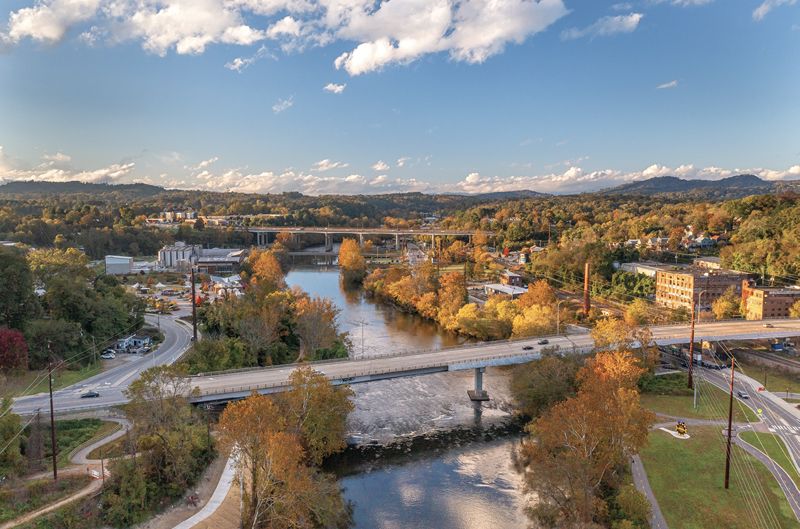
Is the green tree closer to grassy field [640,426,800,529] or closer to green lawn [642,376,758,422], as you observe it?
grassy field [640,426,800,529]

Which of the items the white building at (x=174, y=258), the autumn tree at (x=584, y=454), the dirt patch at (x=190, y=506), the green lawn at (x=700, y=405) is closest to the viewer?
the dirt patch at (x=190, y=506)

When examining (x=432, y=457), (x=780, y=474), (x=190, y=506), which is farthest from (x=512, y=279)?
(x=190, y=506)

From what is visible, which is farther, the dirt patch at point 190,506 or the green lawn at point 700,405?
the green lawn at point 700,405

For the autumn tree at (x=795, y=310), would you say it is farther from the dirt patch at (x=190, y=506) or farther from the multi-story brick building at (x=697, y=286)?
the dirt patch at (x=190, y=506)

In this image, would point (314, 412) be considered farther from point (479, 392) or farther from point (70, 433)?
point (479, 392)

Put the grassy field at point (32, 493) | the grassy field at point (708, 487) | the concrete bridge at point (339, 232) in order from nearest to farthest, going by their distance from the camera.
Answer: the grassy field at point (32, 493) < the grassy field at point (708, 487) < the concrete bridge at point (339, 232)

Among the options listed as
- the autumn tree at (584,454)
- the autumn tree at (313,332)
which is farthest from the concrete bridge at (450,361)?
the autumn tree at (584,454)

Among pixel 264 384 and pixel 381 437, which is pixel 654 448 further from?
pixel 264 384
